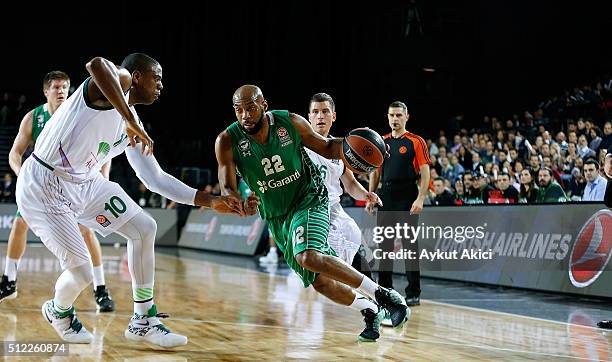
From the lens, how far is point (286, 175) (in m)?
5.30

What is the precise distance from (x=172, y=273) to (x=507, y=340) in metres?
7.27

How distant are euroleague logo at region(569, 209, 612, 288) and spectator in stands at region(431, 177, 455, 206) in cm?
357

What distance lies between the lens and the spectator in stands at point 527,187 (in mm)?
11146

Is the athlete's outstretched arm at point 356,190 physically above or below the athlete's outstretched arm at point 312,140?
below

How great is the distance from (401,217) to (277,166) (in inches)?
131

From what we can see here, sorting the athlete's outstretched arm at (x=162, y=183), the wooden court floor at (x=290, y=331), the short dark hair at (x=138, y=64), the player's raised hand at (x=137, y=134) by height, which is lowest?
the wooden court floor at (x=290, y=331)

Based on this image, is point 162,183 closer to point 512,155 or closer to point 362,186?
point 362,186

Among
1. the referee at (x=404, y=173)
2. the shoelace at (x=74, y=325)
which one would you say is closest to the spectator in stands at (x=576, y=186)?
the referee at (x=404, y=173)

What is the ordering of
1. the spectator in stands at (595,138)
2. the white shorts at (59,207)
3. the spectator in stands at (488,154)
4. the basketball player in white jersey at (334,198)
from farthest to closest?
the spectator in stands at (488,154) < the spectator in stands at (595,138) < the basketball player in white jersey at (334,198) < the white shorts at (59,207)

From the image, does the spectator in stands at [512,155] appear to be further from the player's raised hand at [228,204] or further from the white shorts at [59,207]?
the white shorts at [59,207]

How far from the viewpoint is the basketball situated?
16.6ft

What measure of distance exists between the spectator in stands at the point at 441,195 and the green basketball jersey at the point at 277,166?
7241 mm

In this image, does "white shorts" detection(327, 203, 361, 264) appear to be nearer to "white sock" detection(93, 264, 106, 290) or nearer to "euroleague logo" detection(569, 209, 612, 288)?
"white sock" detection(93, 264, 106, 290)

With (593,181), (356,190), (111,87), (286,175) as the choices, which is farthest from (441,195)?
(111,87)
